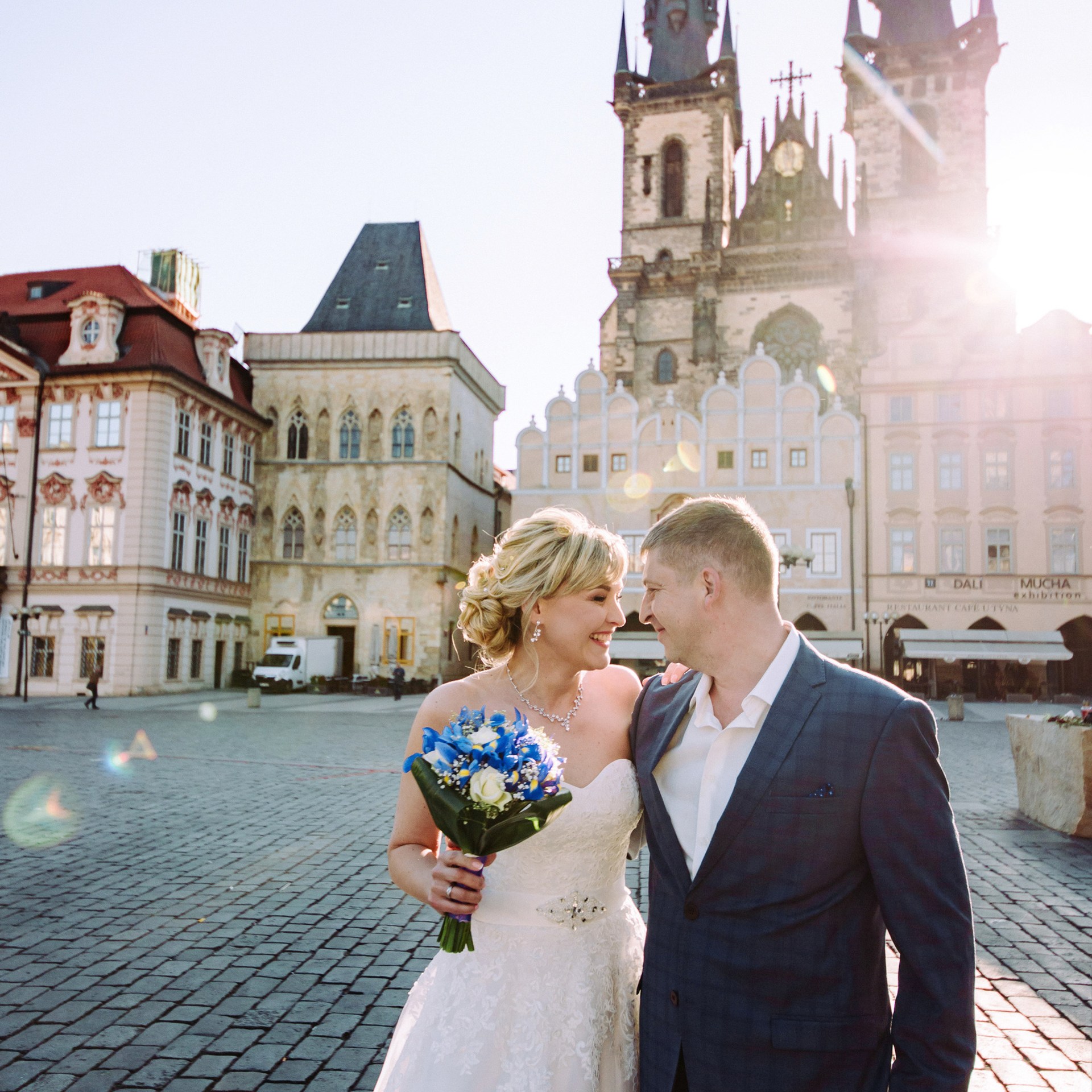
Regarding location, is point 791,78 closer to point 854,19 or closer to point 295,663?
point 854,19

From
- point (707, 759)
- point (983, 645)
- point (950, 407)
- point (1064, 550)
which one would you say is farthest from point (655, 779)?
point (950, 407)

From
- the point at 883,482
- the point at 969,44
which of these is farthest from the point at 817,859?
the point at 969,44

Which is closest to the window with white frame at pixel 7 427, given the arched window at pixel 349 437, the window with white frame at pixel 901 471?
the arched window at pixel 349 437

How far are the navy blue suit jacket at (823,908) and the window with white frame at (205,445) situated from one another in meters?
36.7

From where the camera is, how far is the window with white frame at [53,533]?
34.1 meters

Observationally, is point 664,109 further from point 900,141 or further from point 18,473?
point 18,473

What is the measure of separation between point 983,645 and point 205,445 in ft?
93.5

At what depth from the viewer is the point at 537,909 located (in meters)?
2.80

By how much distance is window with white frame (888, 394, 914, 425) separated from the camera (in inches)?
1428

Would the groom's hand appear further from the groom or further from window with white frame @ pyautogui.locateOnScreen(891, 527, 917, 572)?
window with white frame @ pyautogui.locateOnScreen(891, 527, 917, 572)

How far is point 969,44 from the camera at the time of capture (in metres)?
45.3

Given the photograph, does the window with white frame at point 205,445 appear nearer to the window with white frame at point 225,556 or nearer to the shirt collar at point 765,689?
the window with white frame at point 225,556

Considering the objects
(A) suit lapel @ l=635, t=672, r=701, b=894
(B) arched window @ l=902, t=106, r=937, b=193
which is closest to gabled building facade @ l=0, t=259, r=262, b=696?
(B) arched window @ l=902, t=106, r=937, b=193

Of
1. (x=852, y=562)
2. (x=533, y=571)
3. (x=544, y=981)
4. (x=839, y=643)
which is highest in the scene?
(x=852, y=562)
